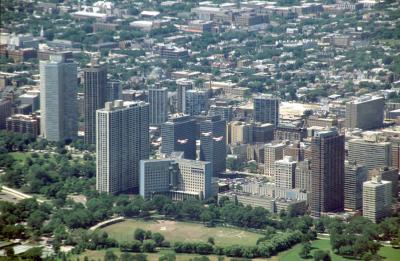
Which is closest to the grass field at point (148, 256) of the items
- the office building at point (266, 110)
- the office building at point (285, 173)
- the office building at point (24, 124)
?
the office building at point (285, 173)

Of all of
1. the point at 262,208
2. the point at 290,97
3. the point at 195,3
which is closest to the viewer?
the point at 262,208

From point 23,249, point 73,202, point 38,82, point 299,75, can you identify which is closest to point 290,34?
point 299,75

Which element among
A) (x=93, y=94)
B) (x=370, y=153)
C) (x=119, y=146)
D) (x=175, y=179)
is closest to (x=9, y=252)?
(x=175, y=179)

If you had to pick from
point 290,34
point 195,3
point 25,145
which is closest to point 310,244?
point 25,145

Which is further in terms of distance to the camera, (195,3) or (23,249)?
(195,3)

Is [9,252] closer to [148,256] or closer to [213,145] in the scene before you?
[148,256]

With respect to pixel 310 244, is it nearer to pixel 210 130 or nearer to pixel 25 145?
pixel 210 130

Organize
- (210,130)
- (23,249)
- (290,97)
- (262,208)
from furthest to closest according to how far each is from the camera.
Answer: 1. (290,97)
2. (210,130)
3. (262,208)
4. (23,249)
